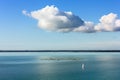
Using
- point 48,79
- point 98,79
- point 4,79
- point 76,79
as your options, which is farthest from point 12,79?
point 98,79

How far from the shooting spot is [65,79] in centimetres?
4619

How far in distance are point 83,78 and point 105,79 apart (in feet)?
11.3

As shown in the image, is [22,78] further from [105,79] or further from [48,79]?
[105,79]

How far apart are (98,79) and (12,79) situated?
13.3 meters

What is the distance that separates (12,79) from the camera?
149ft

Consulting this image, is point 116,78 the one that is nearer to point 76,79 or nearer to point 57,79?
point 76,79

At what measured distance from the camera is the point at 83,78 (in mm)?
Result: 47312

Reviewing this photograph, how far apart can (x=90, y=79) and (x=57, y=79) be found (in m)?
5.27

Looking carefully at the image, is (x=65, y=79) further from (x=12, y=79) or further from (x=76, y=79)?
(x=12, y=79)

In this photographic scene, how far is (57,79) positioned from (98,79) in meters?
6.56

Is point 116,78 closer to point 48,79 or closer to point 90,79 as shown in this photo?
point 90,79

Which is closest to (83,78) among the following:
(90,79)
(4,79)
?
(90,79)

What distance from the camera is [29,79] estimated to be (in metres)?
47.1

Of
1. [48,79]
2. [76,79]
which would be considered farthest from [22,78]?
[76,79]
